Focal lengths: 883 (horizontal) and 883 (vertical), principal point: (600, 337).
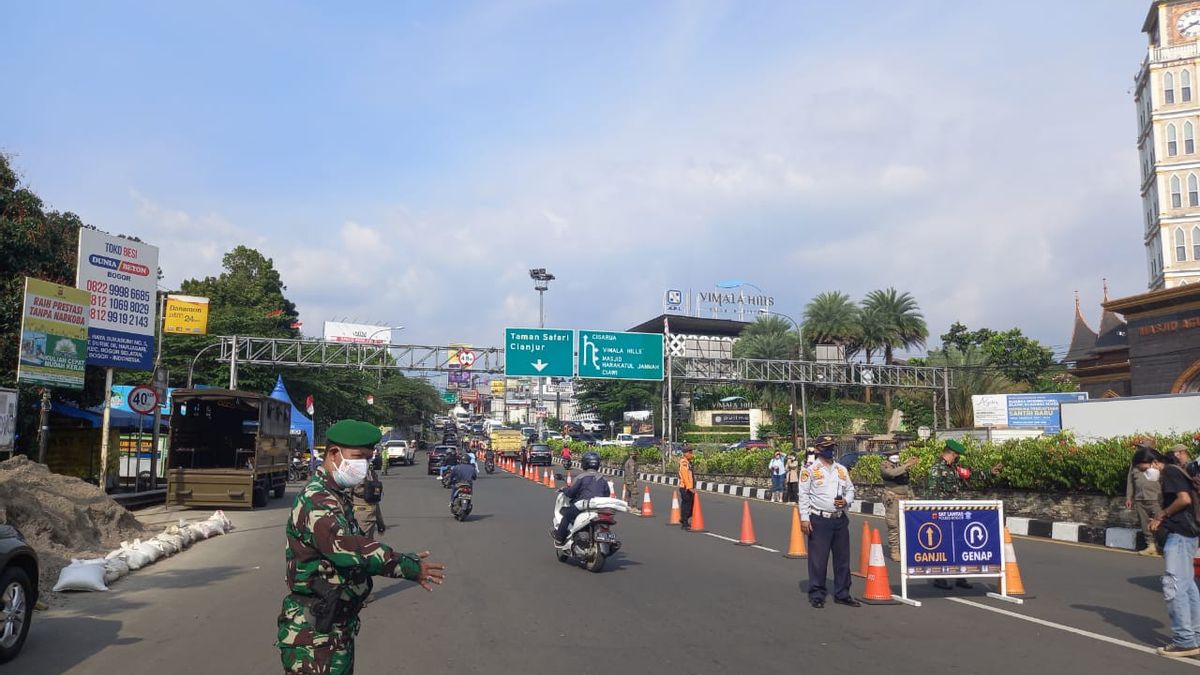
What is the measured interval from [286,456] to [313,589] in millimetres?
23174

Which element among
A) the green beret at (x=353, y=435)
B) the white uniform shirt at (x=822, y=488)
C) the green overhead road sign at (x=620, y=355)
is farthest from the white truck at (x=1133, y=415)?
the green beret at (x=353, y=435)

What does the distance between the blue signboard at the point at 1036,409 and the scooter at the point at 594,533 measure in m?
28.3

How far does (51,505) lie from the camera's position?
12414 millimetres

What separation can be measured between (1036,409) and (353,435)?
36416 mm

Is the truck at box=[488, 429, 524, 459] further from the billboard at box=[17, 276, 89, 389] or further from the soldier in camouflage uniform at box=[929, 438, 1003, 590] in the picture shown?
the soldier in camouflage uniform at box=[929, 438, 1003, 590]

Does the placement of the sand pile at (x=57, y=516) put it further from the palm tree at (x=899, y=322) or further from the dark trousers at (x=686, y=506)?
the palm tree at (x=899, y=322)

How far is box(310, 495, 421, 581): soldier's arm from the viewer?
3.85 metres

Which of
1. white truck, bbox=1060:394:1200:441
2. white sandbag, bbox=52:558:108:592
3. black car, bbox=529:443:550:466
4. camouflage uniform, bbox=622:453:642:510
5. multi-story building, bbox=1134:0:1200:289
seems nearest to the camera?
white sandbag, bbox=52:558:108:592

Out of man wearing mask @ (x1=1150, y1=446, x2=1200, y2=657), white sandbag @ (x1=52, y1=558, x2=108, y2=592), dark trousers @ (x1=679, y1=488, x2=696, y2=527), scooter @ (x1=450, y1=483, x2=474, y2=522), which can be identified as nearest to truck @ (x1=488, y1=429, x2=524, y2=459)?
scooter @ (x1=450, y1=483, x2=474, y2=522)

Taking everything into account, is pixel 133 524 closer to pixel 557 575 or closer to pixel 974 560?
pixel 557 575

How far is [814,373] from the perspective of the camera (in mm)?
48688

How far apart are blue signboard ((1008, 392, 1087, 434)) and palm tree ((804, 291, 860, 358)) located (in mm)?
26509

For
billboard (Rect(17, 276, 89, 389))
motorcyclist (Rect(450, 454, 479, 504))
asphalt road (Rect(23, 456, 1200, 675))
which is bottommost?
asphalt road (Rect(23, 456, 1200, 675))

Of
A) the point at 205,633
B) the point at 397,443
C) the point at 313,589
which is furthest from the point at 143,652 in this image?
the point at 397,443
